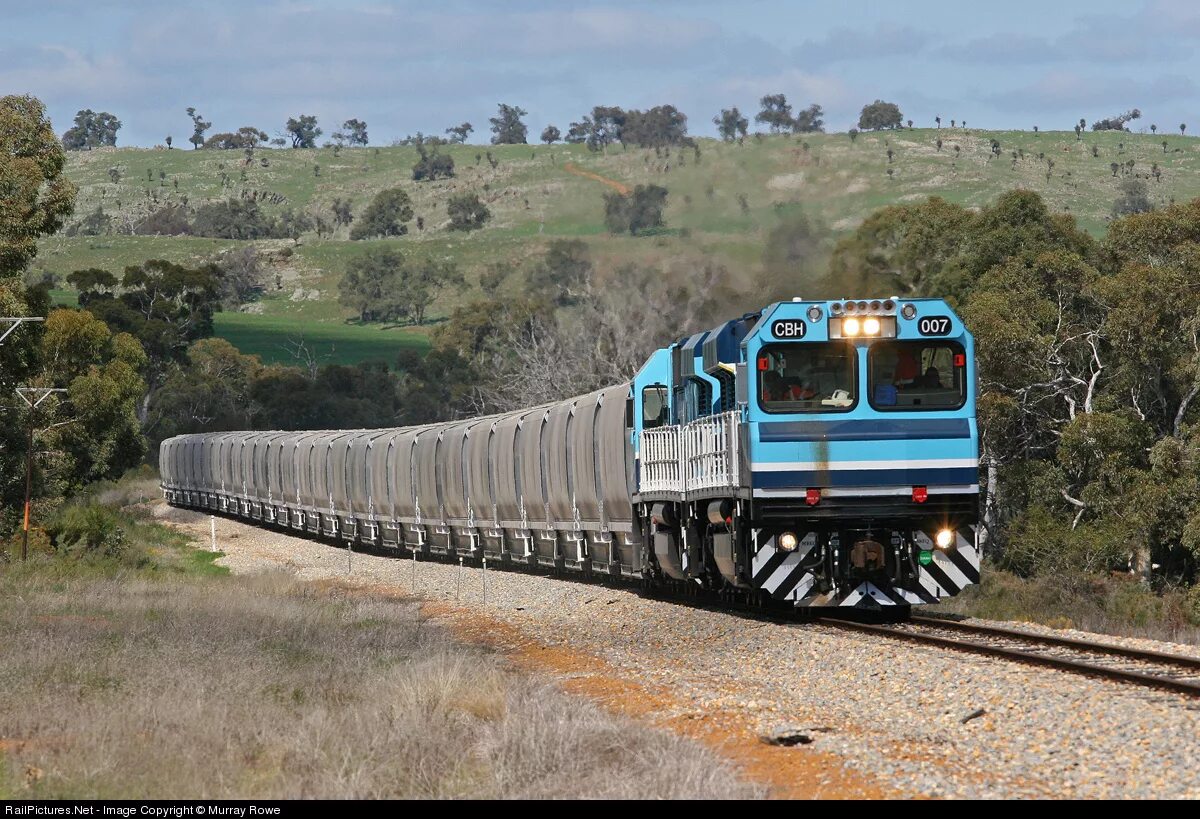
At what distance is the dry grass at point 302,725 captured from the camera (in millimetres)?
10273

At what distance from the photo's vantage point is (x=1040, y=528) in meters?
48.6

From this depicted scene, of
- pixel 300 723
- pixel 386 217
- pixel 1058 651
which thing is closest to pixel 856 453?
pixel 1058 651

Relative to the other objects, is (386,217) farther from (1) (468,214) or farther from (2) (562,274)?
(2) (562,274)

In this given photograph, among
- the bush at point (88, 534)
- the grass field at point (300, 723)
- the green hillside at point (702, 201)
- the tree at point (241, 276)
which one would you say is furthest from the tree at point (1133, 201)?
the grass field at point (300, 723)

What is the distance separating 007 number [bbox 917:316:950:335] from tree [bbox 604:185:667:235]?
37.7 meters

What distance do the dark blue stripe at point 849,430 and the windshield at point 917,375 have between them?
22 cm

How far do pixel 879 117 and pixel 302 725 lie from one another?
160480 mm

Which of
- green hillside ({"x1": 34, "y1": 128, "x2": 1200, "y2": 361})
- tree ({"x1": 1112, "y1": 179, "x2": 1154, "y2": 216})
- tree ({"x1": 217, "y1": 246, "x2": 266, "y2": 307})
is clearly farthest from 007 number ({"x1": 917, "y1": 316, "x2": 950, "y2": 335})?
tree ({"x1": 217, "y1": 246, "x2": 266, "y2": 307})

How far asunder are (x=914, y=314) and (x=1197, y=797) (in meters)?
10.3

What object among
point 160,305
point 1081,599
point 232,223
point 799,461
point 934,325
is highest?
point 232,223

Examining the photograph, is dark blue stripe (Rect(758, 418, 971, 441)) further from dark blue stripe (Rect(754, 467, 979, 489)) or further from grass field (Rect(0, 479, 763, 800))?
grass field (Rect(0, 479, 763, 800))

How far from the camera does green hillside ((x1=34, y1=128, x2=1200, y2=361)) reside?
50469 mm

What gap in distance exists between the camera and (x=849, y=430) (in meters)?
18.7
